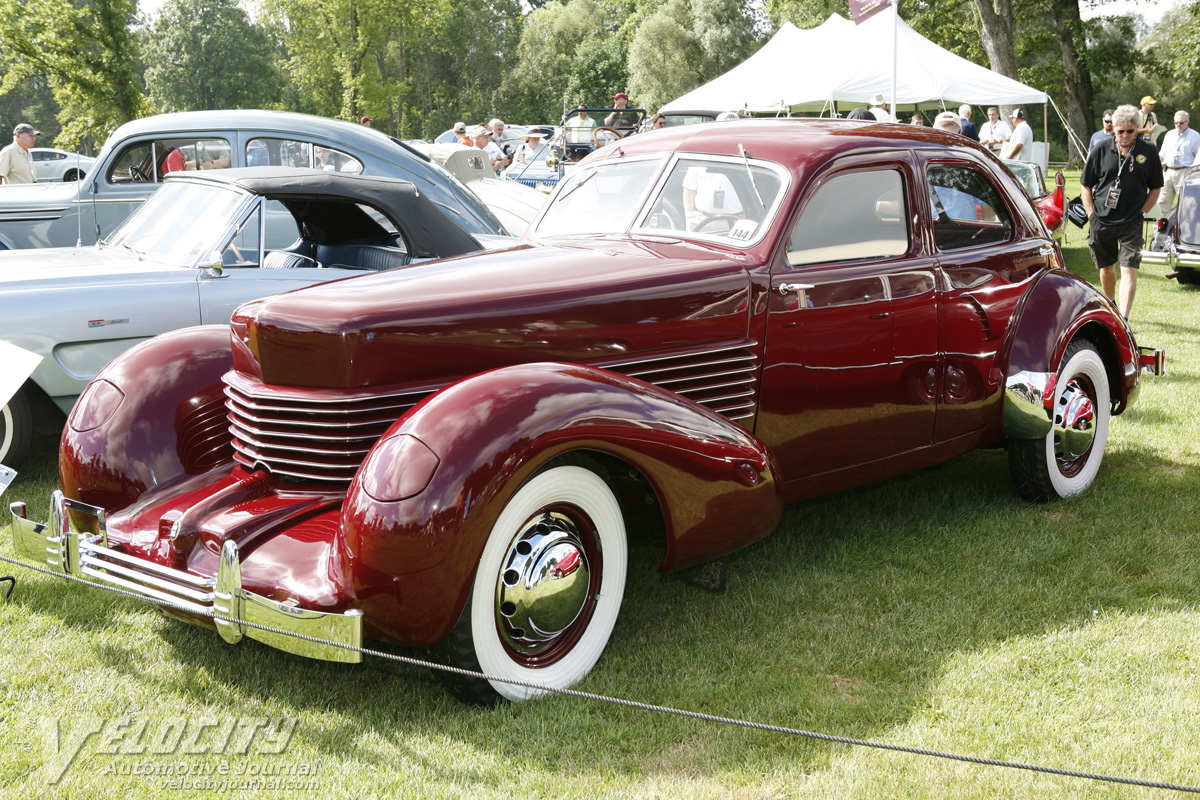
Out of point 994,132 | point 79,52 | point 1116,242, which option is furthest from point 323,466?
point 79,52

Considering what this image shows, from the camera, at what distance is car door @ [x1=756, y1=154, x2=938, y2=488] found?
3.95 m

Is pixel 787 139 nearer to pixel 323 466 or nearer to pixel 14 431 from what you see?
pixel 323 466

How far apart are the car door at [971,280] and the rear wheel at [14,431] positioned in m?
4.56

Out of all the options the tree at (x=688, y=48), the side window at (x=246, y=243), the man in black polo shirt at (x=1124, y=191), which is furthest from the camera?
the tree at (x=688, y=48)

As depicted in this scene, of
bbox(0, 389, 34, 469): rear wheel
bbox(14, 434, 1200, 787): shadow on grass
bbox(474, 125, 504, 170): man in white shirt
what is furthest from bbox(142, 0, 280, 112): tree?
bbox(14, 434, 1200, 787): shadow on grass

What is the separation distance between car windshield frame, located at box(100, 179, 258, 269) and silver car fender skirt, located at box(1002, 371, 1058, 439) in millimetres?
4184

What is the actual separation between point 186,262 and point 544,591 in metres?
3.75

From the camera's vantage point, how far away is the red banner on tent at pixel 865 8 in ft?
43.0

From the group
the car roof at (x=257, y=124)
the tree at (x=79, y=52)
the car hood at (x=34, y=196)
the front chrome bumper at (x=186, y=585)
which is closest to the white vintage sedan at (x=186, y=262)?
the car roof at (x=257, y=124)

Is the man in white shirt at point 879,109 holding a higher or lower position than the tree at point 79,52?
lower

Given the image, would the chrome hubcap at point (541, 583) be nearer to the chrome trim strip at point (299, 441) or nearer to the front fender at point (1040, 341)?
the chrome trim strip at point (299, 441)

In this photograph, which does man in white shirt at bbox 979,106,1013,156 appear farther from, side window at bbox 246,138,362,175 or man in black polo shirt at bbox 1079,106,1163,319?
side window at bbox 246,138,362,175

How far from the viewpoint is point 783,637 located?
362cm

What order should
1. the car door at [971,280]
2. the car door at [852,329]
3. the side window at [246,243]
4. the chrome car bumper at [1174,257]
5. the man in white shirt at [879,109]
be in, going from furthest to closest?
1. the man in white shirt at [879,109]
2. the chrome car bumper at [1174,257]
3. the side window at [246,243]
4. the car door at [971,280]
5. the car door at [852,329]
